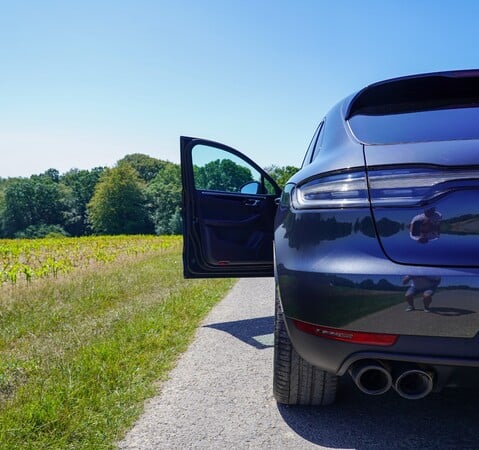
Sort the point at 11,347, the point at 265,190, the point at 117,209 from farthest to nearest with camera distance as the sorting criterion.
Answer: the point at 117,209, the point at 265,190, the point at 11,347

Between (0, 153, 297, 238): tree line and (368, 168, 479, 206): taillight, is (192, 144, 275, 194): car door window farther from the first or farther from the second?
(0, 153, 297, 238): tree line

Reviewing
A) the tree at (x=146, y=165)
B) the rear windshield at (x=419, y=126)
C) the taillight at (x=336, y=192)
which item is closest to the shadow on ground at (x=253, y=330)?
the taillight at (x=336, y=192)

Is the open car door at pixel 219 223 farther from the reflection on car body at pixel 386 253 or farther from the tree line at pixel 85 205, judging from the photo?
the tree line at pixel 85 205

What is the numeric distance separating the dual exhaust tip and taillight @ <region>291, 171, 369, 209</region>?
2.05 feet

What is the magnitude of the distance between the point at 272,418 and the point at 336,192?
4.15 ft

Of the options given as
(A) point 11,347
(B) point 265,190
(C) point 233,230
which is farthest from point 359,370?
(A) point 11,347

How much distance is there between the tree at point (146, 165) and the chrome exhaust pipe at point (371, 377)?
84451 mm

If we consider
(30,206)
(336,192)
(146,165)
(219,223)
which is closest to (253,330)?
(219,223)

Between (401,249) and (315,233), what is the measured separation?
1.06 feet

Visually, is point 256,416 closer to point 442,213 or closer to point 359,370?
point 359,370

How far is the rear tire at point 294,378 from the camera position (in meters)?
1.77

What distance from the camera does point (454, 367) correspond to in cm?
128

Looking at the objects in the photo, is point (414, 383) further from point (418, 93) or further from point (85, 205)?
point (85, 205)

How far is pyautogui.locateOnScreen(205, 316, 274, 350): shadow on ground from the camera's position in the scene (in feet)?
10.5
